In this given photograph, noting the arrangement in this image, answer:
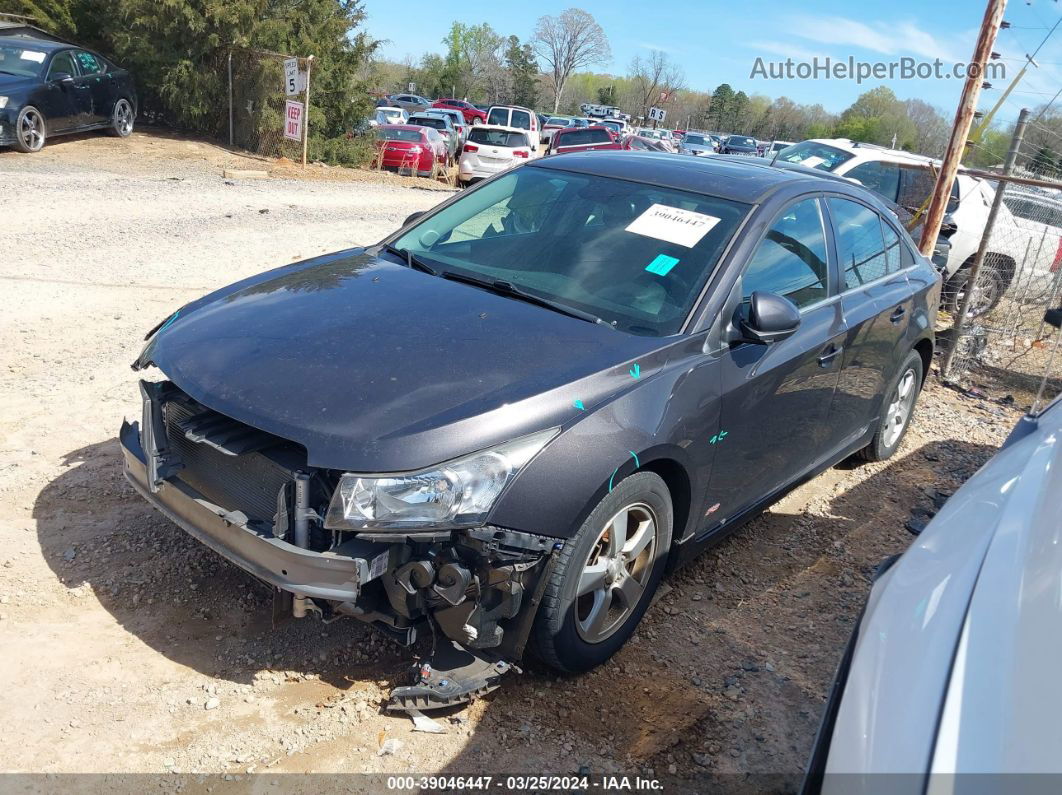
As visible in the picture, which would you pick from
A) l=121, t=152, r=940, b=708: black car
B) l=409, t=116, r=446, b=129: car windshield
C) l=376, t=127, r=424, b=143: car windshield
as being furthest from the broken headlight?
l=409, t=116, r=446, b=129: car windshield

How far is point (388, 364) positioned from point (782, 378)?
1793 millimetres

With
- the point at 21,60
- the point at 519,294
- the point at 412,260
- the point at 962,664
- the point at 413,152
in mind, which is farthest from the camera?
the point at 413,152

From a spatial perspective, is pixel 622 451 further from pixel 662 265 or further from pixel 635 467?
pixel 662 265

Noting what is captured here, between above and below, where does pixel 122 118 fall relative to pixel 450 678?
above

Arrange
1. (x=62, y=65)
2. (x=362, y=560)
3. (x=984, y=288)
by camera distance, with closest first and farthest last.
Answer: (x=362, y=560) → (x=984, y=288) → (x=62, y=65)

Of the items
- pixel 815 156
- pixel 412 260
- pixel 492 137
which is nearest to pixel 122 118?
pixel 492 137

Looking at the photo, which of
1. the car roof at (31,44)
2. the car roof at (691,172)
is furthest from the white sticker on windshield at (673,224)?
the car roof at (31,44)

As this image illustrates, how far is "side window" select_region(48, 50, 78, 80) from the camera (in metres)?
13.9

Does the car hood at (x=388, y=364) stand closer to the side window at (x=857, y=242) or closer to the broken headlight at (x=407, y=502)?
the broken headlight at (x=407, y=502)

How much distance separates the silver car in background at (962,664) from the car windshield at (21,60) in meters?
15.5

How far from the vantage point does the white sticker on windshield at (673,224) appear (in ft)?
11.8

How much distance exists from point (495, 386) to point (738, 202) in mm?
1628

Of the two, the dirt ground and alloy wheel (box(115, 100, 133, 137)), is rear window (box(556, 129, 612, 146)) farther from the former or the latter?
the dirt ground

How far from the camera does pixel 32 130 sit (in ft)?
45.3
